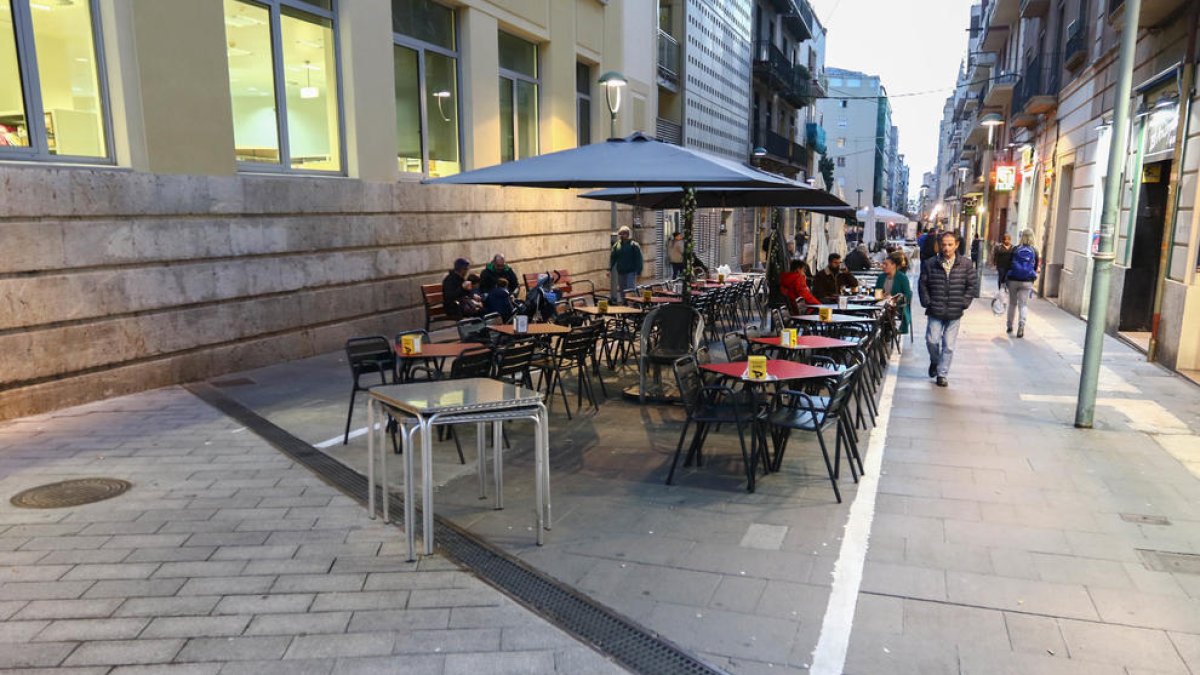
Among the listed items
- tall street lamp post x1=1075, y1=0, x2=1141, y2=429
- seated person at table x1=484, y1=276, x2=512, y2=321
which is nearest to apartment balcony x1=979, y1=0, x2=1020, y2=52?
tall street lamp post x1=1075, y1=0, x2=1141, y2=429

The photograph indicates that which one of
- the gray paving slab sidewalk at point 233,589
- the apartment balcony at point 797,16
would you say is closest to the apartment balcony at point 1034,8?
the apartment balcony at point 797,16

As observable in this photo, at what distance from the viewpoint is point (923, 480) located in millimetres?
5602

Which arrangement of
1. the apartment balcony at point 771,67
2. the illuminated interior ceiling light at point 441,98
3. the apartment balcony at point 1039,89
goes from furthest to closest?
the apartment balcony at point 771,67
the apartment balcony at point 1039,89
the illuminated interior ceiling light at point 441,98

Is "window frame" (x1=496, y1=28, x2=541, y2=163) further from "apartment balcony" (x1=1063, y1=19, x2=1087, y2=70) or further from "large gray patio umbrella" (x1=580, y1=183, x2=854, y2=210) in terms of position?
"apartment balcony" (x1=1063, y1=19, x2=1087, y2=70)

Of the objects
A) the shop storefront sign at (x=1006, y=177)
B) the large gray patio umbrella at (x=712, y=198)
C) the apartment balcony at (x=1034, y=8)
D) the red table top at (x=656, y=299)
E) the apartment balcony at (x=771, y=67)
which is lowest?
the red table top at (x=656, y=299)

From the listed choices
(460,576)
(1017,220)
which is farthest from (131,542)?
(1017,220)

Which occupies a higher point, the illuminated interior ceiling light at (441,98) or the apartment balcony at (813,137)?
the apartment balcony at (813,137)

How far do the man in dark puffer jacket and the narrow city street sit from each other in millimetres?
2099

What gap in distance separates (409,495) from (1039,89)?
2145 cm

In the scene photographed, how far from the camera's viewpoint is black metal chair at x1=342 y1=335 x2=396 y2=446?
6336 mm

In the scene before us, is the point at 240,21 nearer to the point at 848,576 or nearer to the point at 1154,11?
the point at 848,576

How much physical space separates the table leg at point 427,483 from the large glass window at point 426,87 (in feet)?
27.7

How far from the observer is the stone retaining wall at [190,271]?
22.3 feet

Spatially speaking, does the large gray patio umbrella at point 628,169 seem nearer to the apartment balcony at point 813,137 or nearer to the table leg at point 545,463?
the table leg at point 545,463
